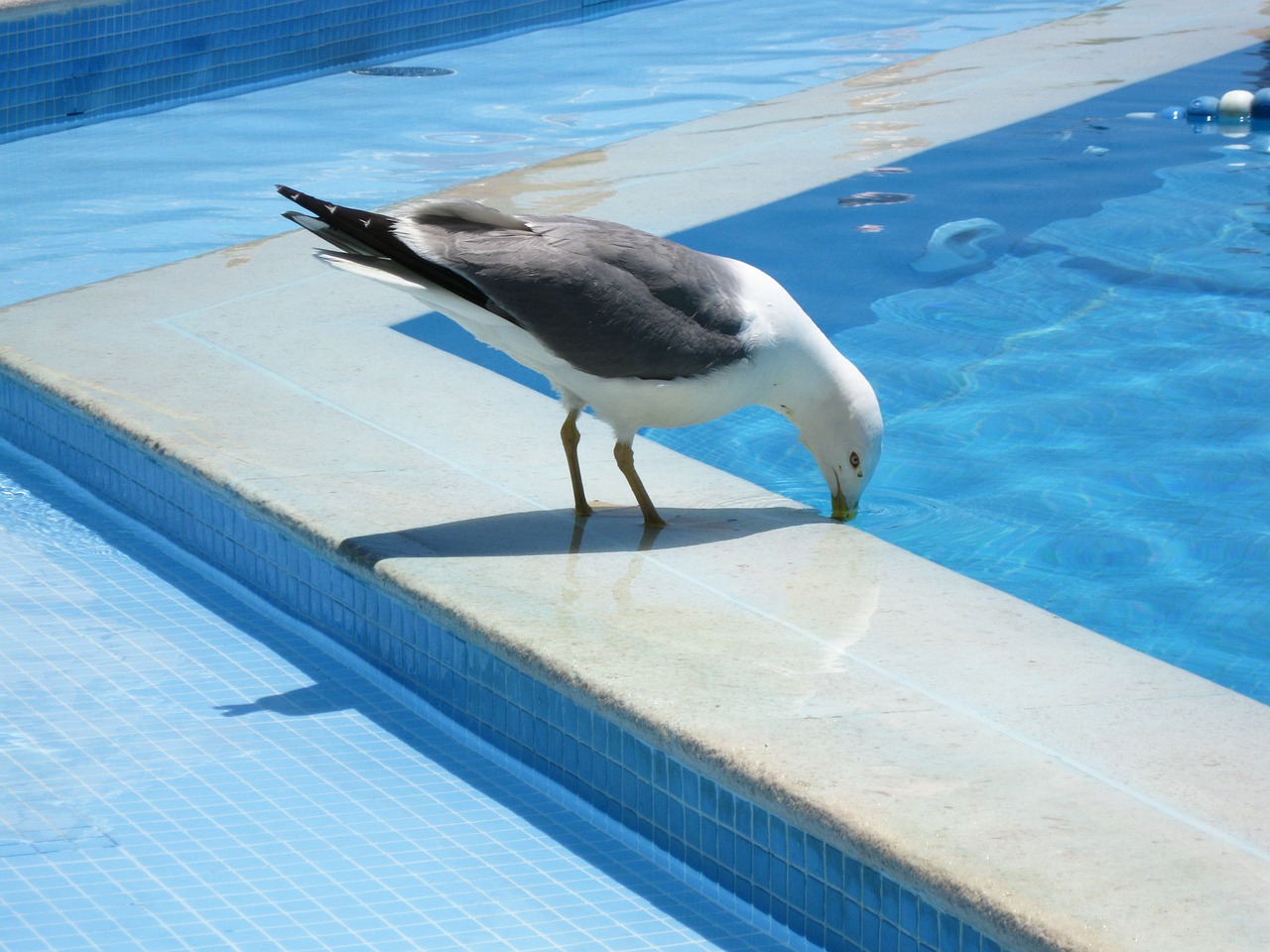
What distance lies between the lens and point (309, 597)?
10.8 ft

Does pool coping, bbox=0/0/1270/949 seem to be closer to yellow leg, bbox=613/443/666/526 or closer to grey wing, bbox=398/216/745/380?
yellow leg, bbox=613/443/666/526

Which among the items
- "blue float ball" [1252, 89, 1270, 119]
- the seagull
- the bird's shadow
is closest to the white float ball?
"blue float ball" [1252, 89, 1270, 119]

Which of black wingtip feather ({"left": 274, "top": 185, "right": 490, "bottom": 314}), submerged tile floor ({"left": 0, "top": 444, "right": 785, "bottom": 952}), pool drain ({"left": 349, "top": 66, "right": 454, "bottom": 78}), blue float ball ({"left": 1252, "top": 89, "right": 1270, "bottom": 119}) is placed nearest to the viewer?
submerged tile floor ({"left": 0, "top": 444, "right": 785, "bottom": 952})

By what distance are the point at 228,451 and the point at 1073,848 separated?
7.07 feet

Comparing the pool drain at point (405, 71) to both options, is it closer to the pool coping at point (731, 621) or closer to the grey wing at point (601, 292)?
the pool coping at point (731, 621)

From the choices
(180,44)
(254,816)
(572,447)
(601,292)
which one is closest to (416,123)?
(180,44)

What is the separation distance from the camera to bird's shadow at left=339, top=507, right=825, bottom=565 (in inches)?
120

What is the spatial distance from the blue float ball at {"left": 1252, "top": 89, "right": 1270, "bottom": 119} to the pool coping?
4.63 meters

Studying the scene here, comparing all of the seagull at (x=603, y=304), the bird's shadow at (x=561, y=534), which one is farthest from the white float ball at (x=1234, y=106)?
the seagull at (x=603, y=304)

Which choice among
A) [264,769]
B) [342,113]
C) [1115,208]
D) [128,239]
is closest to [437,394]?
[264,769]

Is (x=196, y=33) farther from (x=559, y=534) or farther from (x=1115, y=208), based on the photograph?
(x=559, y=534)

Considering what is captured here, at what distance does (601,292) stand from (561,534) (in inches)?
22.4

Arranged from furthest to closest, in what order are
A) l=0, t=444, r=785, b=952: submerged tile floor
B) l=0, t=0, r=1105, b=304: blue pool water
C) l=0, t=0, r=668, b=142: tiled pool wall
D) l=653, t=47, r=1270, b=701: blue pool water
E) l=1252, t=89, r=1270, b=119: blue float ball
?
l=0, t=0, r=668, b=142: tiled pool wall < l=1252, t=89, r=1270, b=119: blue float ball < l=0, t=0, r=1105, b=304: blue pool water < l=653, t=47, r=1270, b=701: blue pool water < l=0, t=444, r=785, b=952: submerged tile floor

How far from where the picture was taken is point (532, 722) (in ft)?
8.97
